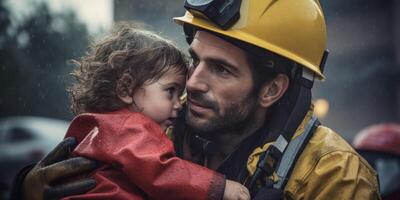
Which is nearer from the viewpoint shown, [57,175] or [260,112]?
[57,175]

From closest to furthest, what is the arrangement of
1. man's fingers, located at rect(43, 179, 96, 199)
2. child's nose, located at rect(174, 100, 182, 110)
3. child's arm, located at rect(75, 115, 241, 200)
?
child's arm, located at rect(75, 115, 241, 200) < man's fingers, located at rect(43, 179, 96, 199) < child's nose, located at rect(174, 100, 182, 110)

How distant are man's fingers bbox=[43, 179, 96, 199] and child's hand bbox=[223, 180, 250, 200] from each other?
65cm

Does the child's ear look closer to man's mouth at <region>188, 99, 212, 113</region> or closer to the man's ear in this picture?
man's mouth at <region>188, 99, 212, 113</region>

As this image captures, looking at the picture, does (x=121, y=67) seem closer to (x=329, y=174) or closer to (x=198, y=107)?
(x=198, y=107)

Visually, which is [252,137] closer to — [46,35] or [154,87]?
[154,87]

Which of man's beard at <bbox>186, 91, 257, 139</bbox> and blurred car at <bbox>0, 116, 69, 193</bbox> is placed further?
blurred car at <bbox>0, 116, 69, 193</bbox>

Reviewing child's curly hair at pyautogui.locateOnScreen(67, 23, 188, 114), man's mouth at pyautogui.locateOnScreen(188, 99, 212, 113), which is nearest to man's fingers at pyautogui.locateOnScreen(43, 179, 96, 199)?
child's curly hair at pyautogui.locateOnScreen(67, 23, 188, 114)

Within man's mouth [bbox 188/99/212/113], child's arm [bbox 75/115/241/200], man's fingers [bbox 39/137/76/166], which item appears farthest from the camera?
man's mouth [bbox 188/99/212/113]

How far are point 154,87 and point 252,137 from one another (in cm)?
71

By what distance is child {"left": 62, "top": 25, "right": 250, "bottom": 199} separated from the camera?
8.48 feet

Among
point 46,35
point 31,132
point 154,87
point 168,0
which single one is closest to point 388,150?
point 154,87

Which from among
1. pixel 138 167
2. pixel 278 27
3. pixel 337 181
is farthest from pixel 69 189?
pixel 278 27

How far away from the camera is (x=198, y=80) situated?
3080mm

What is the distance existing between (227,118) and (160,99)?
48 cm
